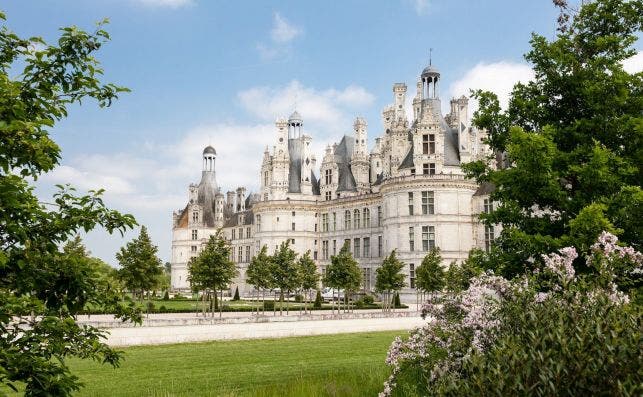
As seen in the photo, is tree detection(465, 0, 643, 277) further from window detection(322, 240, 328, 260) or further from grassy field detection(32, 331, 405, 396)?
window detection(322, 240, 328, 260)

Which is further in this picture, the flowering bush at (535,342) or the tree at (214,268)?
the tree at (214,268)

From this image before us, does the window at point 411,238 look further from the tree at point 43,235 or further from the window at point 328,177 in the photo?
the tree at point 43,235

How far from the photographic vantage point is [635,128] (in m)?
13.6

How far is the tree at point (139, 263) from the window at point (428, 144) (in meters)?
28.9

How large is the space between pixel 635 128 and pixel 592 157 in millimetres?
1503

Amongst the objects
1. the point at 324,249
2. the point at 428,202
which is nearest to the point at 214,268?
the point at 428,202

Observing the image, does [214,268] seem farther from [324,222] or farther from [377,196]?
[324,222]

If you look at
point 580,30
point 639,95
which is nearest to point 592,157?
point 639,95

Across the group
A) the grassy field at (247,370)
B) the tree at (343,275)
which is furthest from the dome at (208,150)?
the grassy field at (247,370)

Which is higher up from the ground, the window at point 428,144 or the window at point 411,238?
the window at point 428,144

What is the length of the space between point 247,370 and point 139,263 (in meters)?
28.6

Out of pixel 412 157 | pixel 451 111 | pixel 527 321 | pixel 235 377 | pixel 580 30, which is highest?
pixel 451 111

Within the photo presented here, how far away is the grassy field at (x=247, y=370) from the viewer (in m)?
13.0

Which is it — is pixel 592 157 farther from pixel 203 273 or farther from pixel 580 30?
pixel 203 273
